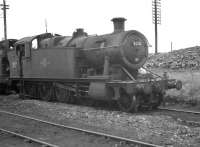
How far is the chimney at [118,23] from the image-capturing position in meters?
12.4

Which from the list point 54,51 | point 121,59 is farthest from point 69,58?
point 121,59

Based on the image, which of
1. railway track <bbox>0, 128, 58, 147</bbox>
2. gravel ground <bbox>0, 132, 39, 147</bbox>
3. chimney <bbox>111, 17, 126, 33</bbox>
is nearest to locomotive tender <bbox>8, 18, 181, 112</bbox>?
chimney <bbox>111, 17, 126, 33</bbox>

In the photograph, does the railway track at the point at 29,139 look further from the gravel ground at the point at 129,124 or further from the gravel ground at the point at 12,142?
the gravel ground at the point at 129,124

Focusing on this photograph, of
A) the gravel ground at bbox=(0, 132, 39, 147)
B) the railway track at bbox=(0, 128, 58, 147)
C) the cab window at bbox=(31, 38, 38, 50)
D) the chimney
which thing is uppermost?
the chimney

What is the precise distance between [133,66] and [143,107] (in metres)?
1.60

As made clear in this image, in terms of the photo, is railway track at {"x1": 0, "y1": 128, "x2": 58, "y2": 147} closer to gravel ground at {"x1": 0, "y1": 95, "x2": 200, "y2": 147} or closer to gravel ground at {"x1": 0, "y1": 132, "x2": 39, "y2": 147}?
gravel ground at {"x1": 0, "y1": 132, "x2": 39, "y2": 147}

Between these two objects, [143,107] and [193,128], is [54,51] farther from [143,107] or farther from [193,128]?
[193,128]

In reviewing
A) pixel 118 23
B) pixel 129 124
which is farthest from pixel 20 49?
pixel 129 124

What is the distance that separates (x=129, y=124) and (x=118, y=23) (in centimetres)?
481

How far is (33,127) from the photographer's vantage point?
9328 millimetres

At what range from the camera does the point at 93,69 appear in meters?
13.5

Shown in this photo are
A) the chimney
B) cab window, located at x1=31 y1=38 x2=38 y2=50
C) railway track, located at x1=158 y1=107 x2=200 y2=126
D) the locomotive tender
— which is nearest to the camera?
railway track, located at x1=158 y1=107 x2=200 y2=126

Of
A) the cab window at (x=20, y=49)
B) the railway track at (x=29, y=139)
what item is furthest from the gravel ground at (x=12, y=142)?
the cab window at (x=20, y=49)

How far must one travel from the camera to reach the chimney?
40.8ft
